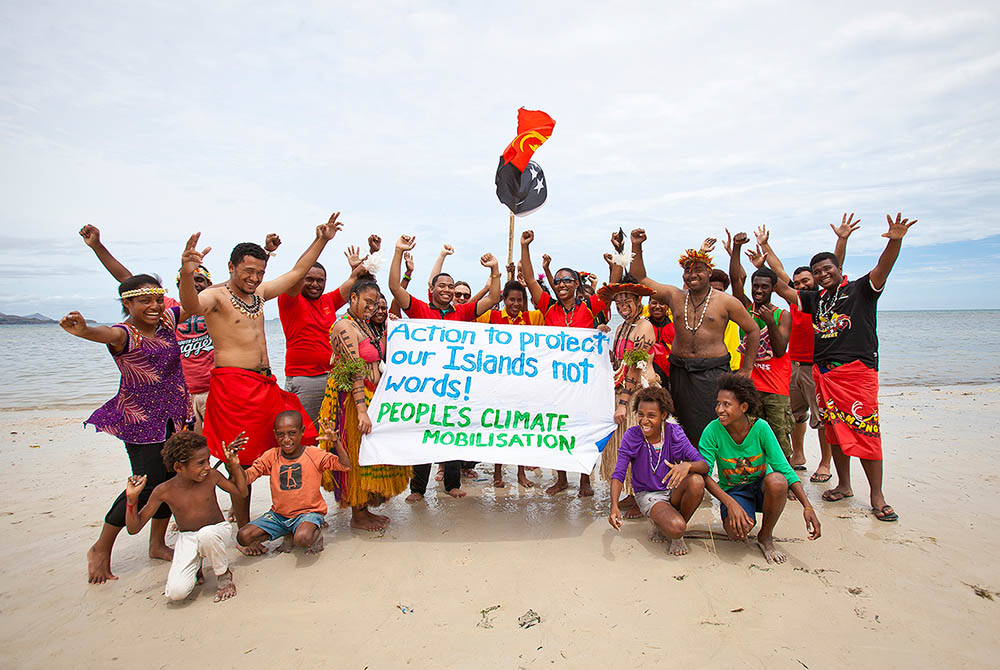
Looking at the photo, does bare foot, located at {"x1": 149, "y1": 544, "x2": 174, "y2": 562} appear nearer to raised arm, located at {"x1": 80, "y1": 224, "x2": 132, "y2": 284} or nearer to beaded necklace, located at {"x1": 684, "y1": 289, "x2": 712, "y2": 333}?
raised arm, located at {"x1": 80, "y1": 224, "x2": 132, "y2": 284}

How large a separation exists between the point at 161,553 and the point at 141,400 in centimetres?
114

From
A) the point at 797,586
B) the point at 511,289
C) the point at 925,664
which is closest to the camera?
the point at 925,664

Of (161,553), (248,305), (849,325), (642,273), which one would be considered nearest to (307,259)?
(248,305)

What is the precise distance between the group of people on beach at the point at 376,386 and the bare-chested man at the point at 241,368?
0.04 ft

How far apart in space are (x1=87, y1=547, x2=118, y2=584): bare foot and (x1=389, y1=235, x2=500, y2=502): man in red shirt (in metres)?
2.29

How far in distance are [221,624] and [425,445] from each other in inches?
71.9

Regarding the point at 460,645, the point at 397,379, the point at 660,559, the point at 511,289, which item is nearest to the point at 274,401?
the point at 397,379

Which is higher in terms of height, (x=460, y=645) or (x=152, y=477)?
(x=152, y=477)

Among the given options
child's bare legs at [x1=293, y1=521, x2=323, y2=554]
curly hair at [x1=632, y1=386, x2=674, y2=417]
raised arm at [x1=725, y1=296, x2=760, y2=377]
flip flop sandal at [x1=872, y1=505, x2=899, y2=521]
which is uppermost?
raised arm at [x1=725, y1=296, x2=760, y2=377]

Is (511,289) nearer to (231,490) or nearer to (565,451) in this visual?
(565,451)

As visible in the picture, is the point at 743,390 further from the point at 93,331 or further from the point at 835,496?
the point at 93,331

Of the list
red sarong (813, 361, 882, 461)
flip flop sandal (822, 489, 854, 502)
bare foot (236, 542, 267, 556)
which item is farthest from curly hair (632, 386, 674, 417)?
bare foot (236, 542, 267, 556)

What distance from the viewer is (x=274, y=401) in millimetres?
4105

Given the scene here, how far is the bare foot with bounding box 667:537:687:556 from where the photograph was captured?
12.4 feet
